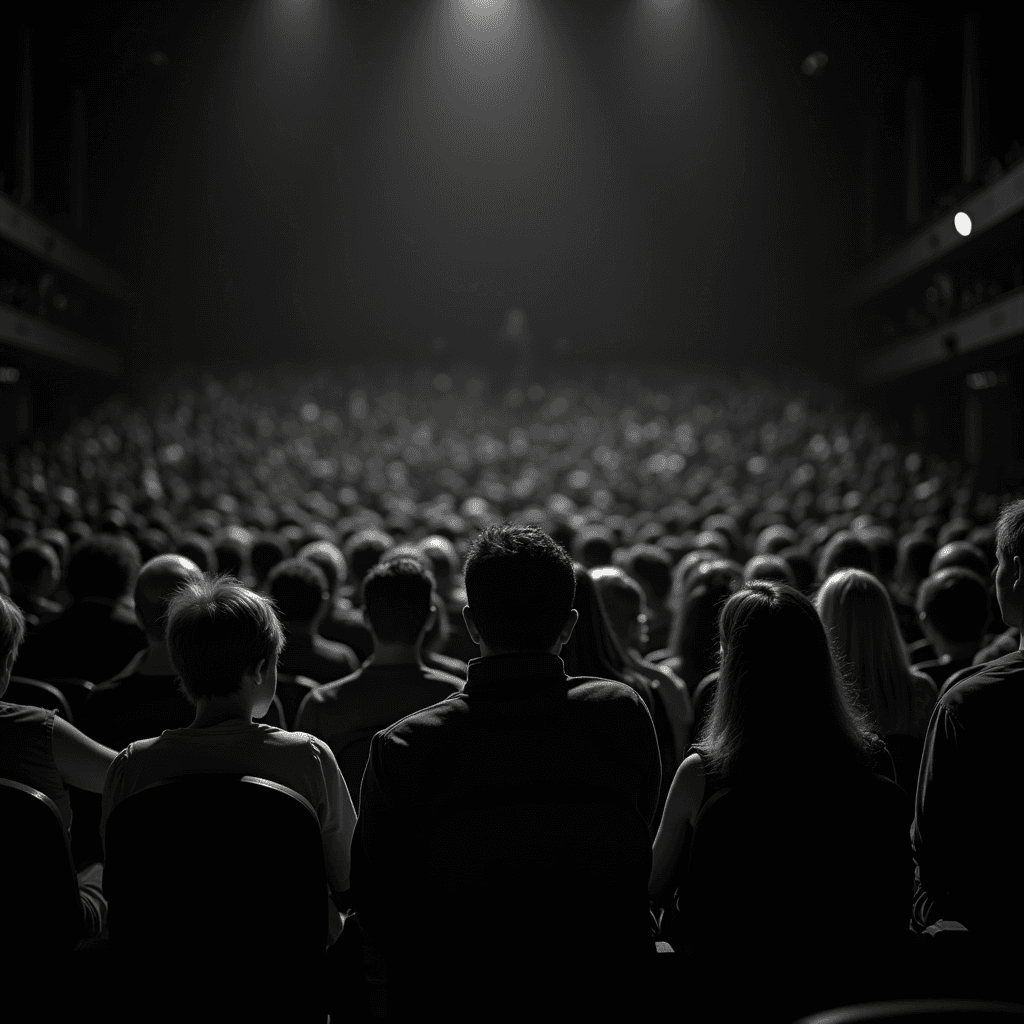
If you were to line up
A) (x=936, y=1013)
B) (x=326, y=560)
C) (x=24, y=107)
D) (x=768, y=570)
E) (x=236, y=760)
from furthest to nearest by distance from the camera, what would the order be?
(x=24, y=107)
(x=326, y=560)
(x=768, y=570)
(x=236, y=760)
(x=936, y=1013)

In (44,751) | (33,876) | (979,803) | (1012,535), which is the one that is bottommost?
(33,876)

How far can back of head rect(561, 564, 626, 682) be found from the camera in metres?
3.80

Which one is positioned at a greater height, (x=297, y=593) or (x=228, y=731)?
(x=297, y=593)

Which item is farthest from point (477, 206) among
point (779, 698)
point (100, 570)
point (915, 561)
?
point (779, 698)

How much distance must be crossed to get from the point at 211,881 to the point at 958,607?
3.15 meters

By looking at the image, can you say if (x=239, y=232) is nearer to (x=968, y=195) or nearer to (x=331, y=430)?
(x=331, y=430)

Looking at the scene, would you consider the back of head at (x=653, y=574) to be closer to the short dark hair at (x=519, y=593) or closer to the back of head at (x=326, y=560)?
the back of head at (x=326, y=560)

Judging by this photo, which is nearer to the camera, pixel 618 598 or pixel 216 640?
pixel 216 640

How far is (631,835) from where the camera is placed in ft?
7.43

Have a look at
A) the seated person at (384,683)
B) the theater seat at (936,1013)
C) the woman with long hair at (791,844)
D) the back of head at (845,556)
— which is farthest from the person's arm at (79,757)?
the back of head at (845,556)

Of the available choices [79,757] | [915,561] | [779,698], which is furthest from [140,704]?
[915,561]

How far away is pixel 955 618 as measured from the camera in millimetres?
4262

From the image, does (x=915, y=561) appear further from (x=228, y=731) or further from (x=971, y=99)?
(x=971, y=99)

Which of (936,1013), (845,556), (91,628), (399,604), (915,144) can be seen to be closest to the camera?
(936,1013)
